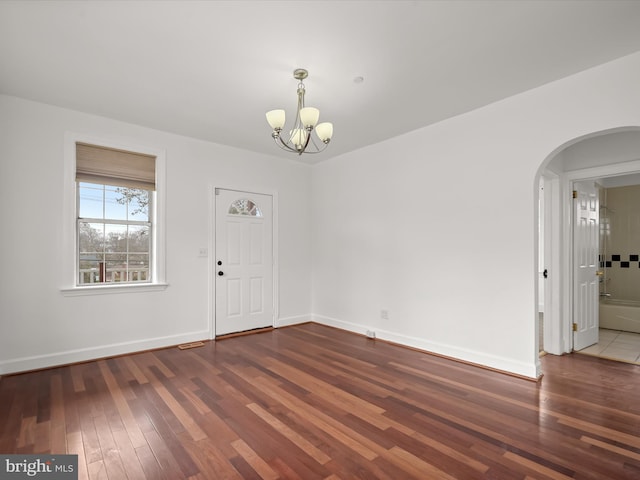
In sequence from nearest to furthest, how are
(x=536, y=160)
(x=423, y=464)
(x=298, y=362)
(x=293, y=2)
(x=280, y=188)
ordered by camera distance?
1. (x=423, y=464)
2. (x=293, y=2)
3. (x=536, y=160)
4. (x=298, y=362)
5. (x=280, y=188)

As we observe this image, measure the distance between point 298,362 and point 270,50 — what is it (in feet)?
10.1

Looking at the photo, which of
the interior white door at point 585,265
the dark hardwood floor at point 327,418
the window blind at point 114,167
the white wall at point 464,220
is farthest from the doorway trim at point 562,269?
the window blind at point 114,167

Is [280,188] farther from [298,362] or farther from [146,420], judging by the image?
[146,420]

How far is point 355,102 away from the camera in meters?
3.50

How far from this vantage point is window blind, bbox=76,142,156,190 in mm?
3814

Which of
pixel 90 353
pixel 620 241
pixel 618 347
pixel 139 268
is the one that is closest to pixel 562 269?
pixel 618 347

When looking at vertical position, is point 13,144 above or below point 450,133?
below

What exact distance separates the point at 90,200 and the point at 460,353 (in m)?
4.64

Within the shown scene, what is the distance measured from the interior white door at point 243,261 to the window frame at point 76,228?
0.76m

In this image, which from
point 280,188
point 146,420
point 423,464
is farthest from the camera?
point 280,188

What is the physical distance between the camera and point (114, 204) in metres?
4.07

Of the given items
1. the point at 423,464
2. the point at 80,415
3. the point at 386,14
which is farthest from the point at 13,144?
the point at 423,464

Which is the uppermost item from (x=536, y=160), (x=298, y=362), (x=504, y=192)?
(x=536, y=160)

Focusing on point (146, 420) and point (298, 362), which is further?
point (298, 362)
